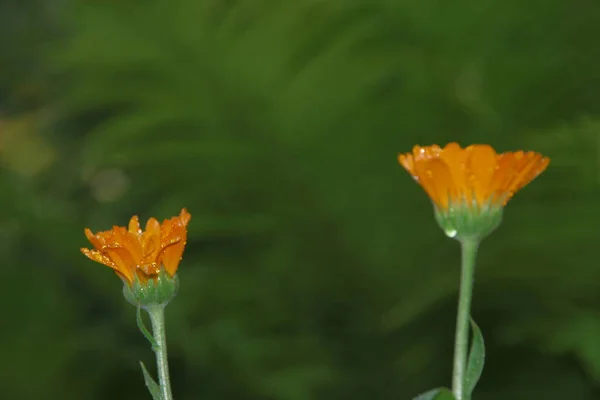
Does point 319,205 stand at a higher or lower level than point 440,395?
higher

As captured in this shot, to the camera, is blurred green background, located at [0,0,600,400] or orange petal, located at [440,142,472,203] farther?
blurred green background, located at [0,0,600,400]

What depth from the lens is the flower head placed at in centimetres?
20

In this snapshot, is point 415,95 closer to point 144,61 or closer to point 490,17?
point 490,17

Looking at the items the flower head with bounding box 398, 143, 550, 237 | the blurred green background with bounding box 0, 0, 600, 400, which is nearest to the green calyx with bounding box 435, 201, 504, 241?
the flower head with bounding box 398, 143, 550, 237

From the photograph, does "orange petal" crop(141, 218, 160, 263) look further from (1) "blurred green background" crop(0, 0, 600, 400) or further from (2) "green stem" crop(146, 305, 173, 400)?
(1) "blurred green background" crop(0, 0, 600, 400)

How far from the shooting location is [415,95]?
72cm

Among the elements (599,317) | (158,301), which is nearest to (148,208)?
(599,317)

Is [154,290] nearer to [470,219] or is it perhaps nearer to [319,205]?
[470,219]

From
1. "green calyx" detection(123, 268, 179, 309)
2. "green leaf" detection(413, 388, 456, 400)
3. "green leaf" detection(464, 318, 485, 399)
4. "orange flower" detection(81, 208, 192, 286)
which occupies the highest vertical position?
"orange flower" detection(81, 208, 192, 286)

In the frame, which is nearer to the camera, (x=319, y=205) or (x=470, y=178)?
(x=470, y=178)

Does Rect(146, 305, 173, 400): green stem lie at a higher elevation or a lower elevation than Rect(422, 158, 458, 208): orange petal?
lower

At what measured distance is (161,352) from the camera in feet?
0.57

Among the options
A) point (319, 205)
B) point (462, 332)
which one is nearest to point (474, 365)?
point (462, 332)

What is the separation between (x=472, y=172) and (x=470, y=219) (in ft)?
0.05
